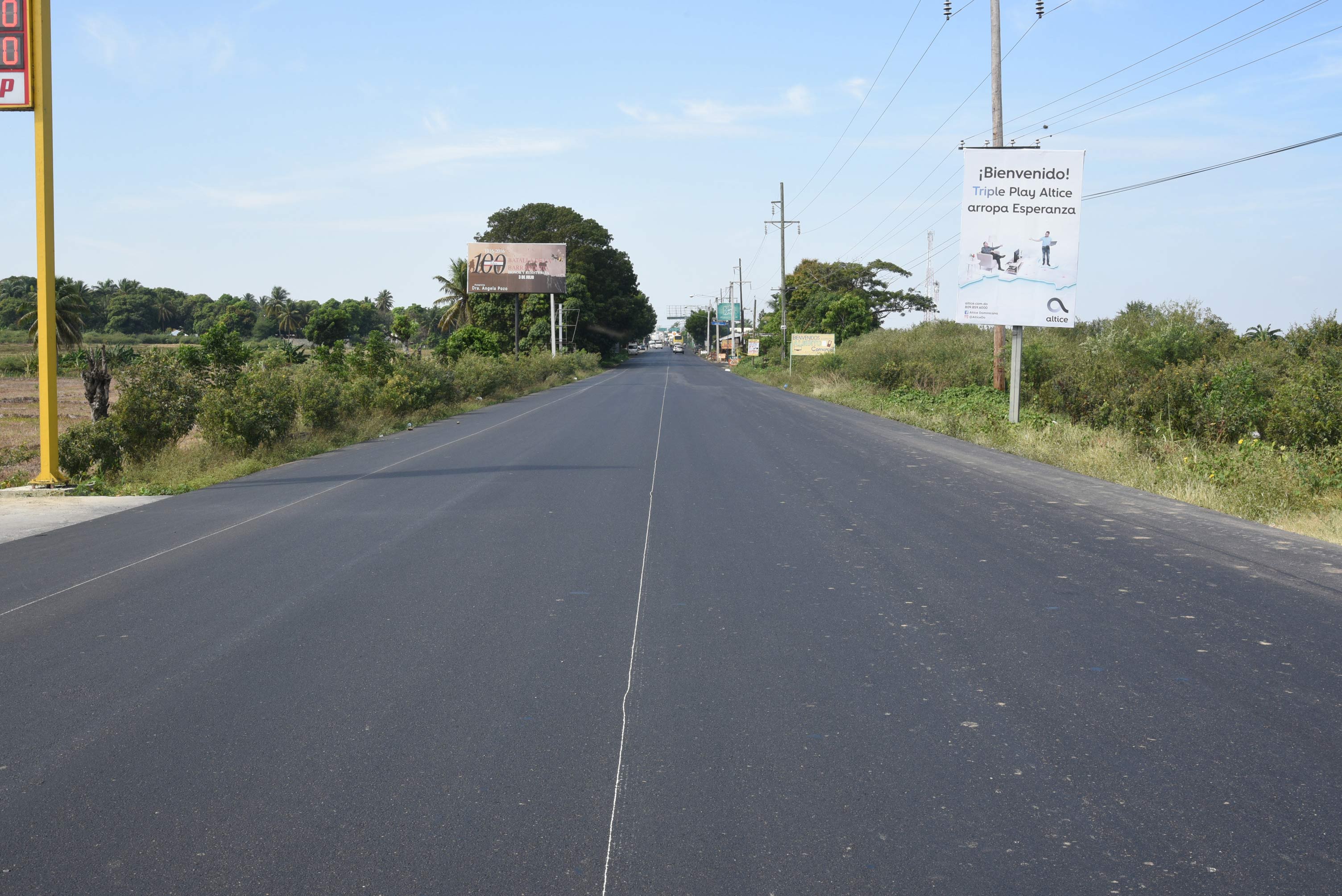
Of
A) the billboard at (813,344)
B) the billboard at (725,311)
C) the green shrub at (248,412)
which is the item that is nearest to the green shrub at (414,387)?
the green shrub at (248,412)

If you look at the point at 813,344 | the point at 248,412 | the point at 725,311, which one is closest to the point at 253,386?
the point at 248,412

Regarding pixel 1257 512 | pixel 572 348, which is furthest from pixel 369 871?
pixel 572 348

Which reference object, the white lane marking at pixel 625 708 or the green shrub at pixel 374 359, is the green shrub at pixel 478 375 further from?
the white lane marking at pixel 625 708

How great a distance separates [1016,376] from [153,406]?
1684cm

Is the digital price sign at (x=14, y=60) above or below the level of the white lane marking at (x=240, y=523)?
above

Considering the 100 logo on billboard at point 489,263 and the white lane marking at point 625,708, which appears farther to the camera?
the 100 logo on billboard at point 489,263

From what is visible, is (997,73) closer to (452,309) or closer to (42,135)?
(42,135)

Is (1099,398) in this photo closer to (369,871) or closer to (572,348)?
(369,871)

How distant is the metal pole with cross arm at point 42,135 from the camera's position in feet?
44.2

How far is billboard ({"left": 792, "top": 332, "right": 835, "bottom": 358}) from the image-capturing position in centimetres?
5212

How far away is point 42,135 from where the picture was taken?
13.7m

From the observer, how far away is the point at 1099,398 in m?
20.4

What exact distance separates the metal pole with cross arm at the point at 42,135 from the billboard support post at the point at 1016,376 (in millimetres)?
17382

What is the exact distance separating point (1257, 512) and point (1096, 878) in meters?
8.87
